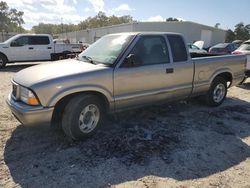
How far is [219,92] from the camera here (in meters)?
6.57

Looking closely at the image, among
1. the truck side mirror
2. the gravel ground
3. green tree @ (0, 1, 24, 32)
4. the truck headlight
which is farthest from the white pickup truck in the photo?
green tree @ (0, 1, 24, 32)

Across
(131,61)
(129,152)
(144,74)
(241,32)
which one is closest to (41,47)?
(144,74)

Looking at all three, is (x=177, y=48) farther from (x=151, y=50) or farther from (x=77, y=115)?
(x=77, y=115)

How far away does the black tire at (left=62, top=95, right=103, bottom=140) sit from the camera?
13.0ft

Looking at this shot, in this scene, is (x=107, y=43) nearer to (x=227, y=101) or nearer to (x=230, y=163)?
(x=230, y=163)

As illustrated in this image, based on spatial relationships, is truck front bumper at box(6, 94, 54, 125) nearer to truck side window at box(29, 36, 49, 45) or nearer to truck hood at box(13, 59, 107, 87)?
truck hood at box(13, 59, 107, 87)

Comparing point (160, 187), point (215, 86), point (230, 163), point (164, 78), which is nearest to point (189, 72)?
point (164, 78)

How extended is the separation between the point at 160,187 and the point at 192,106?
371cm

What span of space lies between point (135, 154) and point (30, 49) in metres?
12.8

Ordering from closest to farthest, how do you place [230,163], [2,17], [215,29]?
1. [230,163]
2. [215,29]
3. [2,17]

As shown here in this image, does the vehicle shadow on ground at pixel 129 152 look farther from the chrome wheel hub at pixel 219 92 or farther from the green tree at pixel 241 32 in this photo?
the green tree at pixel 241 32

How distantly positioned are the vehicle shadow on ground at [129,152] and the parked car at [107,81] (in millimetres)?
362

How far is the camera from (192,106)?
650 cm

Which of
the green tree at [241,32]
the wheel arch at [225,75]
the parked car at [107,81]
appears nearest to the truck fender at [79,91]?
the parked car at [107,81]
